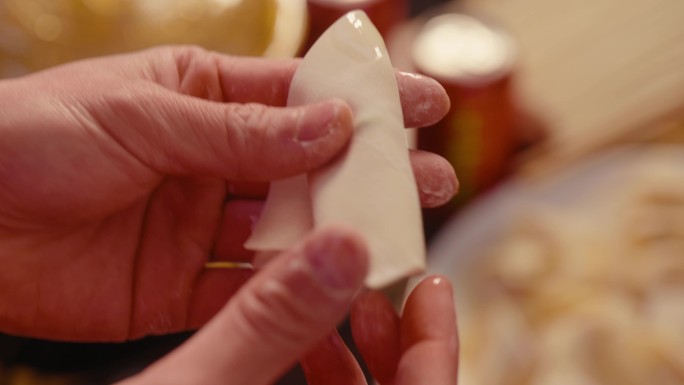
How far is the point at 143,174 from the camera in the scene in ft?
2.29

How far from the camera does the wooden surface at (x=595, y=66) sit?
3.88 ft

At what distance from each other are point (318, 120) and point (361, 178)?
0.20 ft

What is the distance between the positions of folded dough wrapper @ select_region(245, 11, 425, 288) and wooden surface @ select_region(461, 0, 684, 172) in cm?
57


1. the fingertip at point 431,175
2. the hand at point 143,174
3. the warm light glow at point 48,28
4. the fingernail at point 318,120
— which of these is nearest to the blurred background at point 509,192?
the warm light glow at point 48,28

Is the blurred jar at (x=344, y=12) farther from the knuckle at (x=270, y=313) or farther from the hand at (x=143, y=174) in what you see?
the knuckle at (x=270, y=313)

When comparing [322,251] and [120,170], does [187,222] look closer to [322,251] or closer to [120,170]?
[120,170]

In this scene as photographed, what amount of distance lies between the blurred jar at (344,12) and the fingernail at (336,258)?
681 mm

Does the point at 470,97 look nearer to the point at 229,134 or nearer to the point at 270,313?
the point at 229,134

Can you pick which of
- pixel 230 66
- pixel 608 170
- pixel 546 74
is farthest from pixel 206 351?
pixel 546 74

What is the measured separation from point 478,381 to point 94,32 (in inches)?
26.9

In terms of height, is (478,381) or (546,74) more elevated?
(546,74)

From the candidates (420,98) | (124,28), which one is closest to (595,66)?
(420,98)

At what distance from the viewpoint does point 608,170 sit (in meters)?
1.11

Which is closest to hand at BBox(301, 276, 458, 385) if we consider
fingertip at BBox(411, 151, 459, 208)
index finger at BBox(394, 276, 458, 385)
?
index finger at BBox(394, 276, 458, 385)
